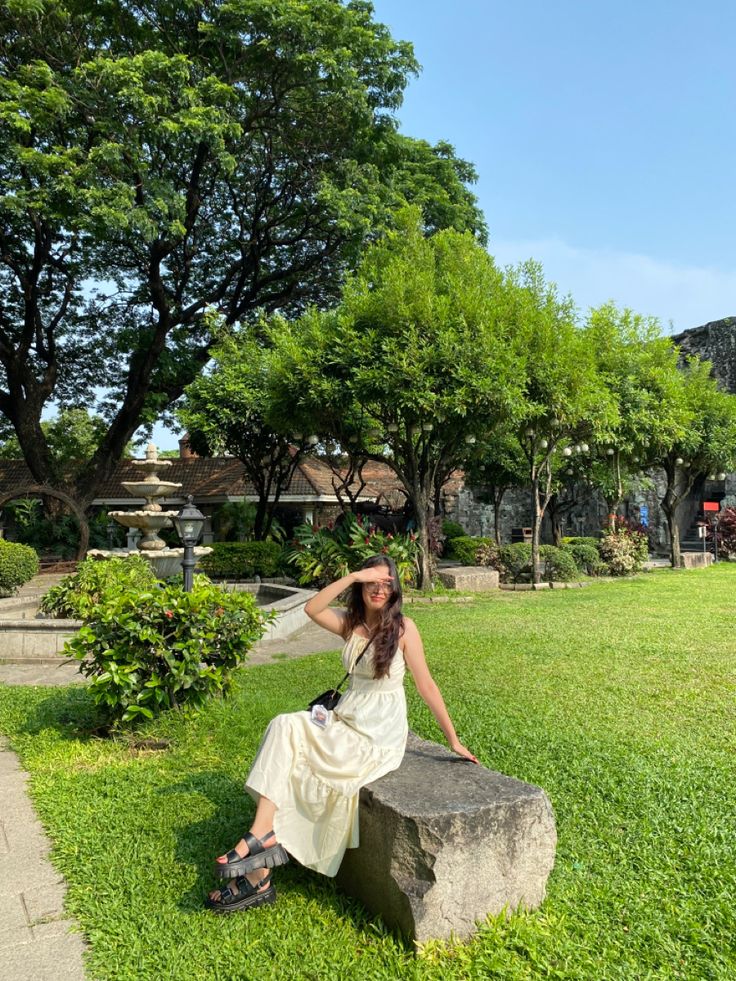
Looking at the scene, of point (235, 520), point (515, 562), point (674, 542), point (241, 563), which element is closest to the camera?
point (241, 563)

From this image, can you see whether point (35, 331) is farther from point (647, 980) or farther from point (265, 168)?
point (647, 980)

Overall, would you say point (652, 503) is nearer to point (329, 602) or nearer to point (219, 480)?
point (219, 480)

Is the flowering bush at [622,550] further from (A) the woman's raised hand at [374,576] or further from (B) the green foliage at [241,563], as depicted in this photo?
(A) the woman's raised hand at [374,576]

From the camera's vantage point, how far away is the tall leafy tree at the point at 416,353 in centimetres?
1251

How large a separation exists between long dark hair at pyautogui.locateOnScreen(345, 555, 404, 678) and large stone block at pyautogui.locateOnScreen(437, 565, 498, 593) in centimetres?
1213

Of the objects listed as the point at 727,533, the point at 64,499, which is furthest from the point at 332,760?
the point at 727,533

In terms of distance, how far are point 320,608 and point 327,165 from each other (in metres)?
18.5

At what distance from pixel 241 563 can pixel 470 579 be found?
519 cm

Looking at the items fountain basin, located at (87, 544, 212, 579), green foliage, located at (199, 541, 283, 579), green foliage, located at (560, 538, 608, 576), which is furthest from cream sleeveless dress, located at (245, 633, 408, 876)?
green foliage, located at (560, 538, 608, 576)

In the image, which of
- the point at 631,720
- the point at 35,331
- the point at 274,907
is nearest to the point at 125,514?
the point at 631,720

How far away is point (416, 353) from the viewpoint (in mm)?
12500

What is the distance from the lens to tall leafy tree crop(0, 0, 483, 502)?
16.1m

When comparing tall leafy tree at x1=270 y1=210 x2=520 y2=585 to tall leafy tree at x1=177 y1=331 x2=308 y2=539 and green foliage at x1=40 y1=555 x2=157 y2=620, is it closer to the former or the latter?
tall leafy tree at x1=177 y1=331 x2=308 y2=539

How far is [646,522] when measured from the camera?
29594 millimetres
